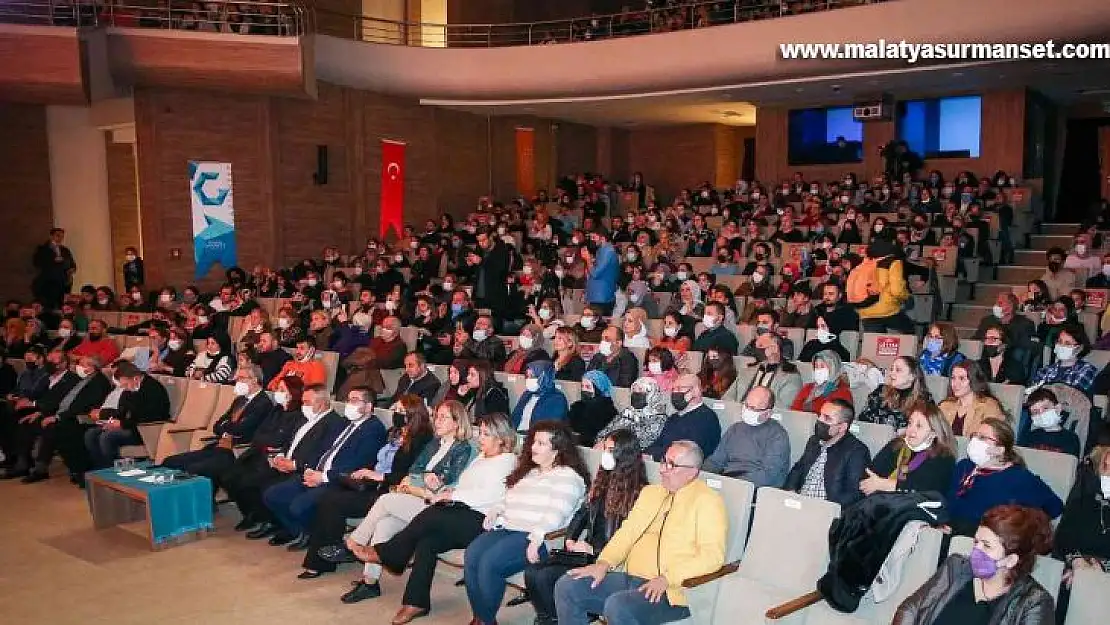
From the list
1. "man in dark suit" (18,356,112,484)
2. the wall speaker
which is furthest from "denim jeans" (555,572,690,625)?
the wall speaker

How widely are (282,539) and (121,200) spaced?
10758 mm

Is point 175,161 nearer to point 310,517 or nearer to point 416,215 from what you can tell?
point 416,215

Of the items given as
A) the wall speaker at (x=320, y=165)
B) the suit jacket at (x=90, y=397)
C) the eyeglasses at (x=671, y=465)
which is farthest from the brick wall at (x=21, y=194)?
the eyeglasses at (x=671, y=465)

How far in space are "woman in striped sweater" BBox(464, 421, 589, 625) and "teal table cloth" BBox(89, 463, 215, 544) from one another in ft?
7.93

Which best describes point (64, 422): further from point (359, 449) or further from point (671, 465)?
point (671, 465)

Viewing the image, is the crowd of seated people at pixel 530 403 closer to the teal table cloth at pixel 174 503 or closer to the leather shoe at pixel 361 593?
the leather shoe at pixel 361 593

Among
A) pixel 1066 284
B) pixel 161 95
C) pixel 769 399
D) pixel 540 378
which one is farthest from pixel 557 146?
pixel 769 399

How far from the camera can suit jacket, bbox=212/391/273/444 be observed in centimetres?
689

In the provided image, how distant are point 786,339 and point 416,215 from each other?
34.6 feet

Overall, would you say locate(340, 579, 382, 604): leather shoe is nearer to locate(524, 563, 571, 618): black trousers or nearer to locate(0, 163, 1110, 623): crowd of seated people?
locate(0, 163, 1110, 623): crowd of seated people

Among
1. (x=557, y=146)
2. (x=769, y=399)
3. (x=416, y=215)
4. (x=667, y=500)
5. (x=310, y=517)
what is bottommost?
(x=310, y=517)

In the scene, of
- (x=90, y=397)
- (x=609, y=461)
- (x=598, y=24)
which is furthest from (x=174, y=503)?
(x=598, y=24)

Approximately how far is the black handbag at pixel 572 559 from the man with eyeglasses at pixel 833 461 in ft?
3.83

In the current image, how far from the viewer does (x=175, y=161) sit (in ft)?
45.1
